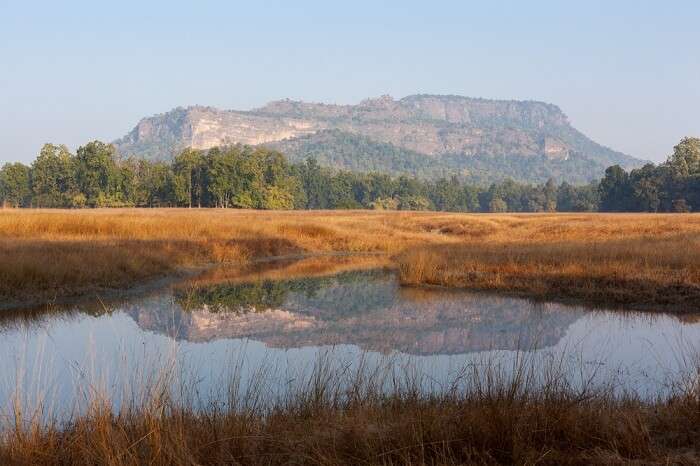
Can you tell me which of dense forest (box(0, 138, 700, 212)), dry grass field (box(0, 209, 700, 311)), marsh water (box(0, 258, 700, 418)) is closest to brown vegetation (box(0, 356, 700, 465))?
marsh water (box(0, 258, 700, 418))

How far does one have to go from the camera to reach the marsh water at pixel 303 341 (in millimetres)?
9031

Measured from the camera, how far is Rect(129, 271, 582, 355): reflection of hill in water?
1290 cm

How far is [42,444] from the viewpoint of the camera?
5.81 meters

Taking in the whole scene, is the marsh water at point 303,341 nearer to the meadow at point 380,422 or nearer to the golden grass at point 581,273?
the meadow at point 380,422

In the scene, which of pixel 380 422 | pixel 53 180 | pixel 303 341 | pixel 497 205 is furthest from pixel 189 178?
pixel 497 205

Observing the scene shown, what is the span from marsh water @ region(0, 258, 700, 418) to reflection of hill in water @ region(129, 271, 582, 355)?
47 millimetres

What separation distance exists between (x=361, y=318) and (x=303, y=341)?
3.22 m

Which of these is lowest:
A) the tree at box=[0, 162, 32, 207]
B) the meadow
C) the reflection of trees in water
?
the reflection of trees in water

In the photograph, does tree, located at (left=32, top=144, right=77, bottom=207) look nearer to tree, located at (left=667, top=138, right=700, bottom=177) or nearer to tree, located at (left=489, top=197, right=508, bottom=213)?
tree, located at (left=667, top=138, right=700, bottom=177)

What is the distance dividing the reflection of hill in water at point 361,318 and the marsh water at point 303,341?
5 cm

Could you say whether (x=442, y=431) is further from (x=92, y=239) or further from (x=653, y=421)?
(x=92, y=239)

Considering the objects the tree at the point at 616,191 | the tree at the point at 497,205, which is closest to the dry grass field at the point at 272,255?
the tree at the point at 616,191

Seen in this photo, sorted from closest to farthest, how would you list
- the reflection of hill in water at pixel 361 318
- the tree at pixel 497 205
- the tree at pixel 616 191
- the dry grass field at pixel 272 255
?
1. the reflection of hill in water at pixel 361 318
2. the dry grass field at pixel 272 255
3. the tree at pixel 616 191
4. the tree at pixel 497 205

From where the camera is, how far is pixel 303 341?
12812 mm
